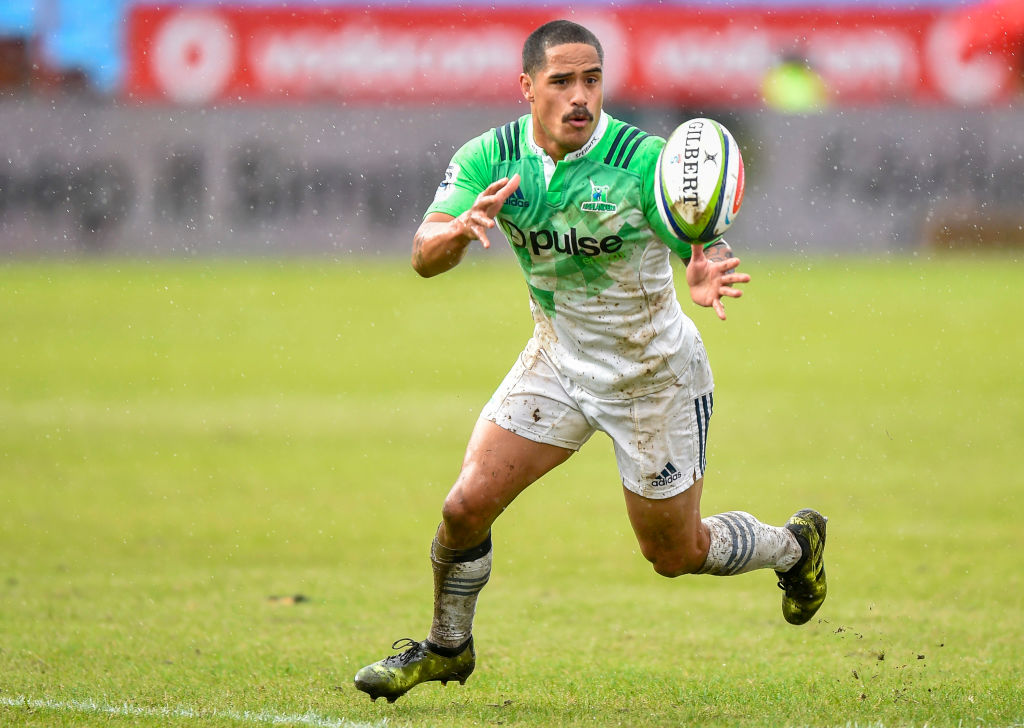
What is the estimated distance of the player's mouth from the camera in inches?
226

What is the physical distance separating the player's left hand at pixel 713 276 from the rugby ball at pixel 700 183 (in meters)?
0.07

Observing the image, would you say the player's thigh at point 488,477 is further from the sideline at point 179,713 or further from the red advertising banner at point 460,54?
the red advertising banner at point 460,54

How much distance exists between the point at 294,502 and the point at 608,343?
547 cm

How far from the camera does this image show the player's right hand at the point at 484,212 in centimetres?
535

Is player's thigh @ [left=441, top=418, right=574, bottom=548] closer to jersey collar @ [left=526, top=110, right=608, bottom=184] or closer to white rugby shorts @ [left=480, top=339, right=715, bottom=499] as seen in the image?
white rugby shorts @ [left=480, top=339, right=715, bottom=499]

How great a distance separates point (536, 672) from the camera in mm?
6516

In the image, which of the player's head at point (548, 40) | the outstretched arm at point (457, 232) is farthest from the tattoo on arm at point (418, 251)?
the player's head at point (548, 40)

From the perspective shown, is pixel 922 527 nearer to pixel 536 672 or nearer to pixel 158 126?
pixel 536 672

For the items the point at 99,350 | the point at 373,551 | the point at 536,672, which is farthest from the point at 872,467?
the point at 99,350

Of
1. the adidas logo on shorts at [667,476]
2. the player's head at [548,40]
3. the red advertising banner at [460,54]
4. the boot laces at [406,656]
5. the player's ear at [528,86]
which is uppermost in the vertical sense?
the red advertising banner at [460,54]

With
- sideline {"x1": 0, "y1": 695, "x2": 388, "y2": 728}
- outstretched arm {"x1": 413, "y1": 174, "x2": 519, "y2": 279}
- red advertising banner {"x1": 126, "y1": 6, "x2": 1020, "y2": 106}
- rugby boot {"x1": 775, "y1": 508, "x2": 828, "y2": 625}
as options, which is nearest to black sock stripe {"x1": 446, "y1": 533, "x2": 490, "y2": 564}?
sideline {"x1": 0, "y1": 695, "x2": 388, "y2": 728}

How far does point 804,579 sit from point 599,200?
6.79ft

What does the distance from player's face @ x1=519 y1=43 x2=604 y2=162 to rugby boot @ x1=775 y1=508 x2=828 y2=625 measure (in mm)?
2154

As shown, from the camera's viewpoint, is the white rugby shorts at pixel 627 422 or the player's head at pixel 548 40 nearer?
the player's head at pixel 548 40
